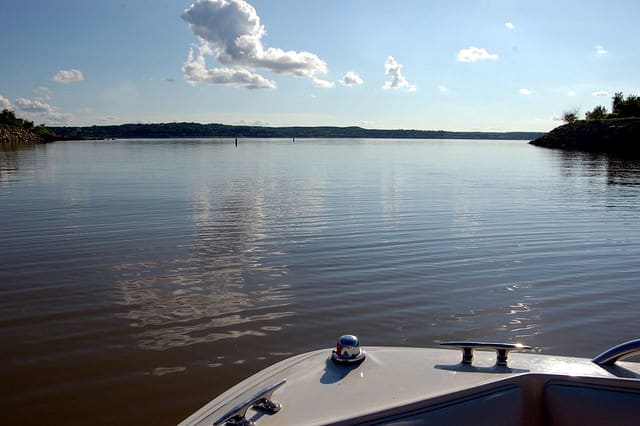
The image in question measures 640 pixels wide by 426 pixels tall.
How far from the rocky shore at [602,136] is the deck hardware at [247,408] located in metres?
73.5

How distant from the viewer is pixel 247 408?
2330 millimetres

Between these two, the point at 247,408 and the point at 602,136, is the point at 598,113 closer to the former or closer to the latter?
the point at 602,136

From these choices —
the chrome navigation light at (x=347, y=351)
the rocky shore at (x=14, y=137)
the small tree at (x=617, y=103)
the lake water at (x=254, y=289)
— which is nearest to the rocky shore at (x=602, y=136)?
the small tree at (x=617, y=103)

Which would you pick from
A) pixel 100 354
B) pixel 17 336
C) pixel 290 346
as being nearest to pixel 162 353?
pixel 100 354

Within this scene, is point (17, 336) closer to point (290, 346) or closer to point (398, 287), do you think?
point (290, 346)

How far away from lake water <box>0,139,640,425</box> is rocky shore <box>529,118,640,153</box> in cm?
6335

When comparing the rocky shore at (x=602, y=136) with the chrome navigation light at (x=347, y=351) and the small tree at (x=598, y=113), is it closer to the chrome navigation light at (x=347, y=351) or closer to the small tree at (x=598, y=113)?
the small tree at (x=598, y=113)

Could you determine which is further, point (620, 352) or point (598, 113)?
point (598, 113)

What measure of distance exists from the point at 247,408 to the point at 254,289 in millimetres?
5720

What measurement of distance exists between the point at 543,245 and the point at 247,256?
6.68m

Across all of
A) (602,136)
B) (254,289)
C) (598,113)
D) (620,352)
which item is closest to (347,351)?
(620,352)

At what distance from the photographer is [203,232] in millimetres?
12383

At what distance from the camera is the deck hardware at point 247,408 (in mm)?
2312

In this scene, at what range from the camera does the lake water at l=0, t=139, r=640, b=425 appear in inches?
208
